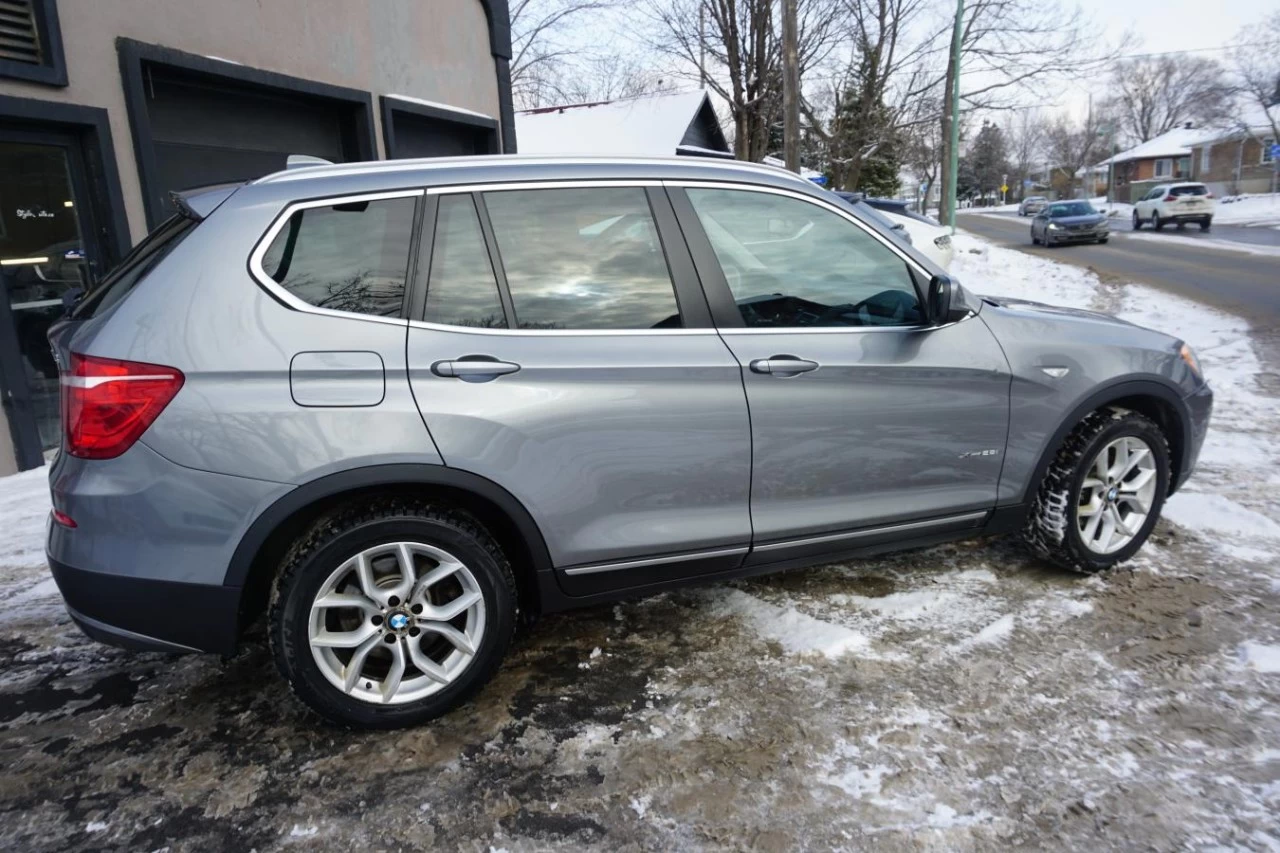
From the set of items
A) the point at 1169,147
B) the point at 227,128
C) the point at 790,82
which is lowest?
the point at 227,128

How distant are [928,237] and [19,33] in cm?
1098

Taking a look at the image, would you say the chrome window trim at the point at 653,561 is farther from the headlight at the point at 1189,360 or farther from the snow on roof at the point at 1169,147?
the snow on roof at the point at 1169,147

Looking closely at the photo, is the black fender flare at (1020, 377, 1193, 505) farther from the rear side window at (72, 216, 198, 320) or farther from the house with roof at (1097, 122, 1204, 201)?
the house with roof at (1097, 122, 1204, 201)

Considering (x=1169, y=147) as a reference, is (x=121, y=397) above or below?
below

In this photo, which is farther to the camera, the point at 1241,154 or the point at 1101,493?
the point at 1241,154

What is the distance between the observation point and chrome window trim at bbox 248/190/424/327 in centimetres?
248

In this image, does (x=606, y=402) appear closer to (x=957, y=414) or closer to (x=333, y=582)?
(x=333, y=582)

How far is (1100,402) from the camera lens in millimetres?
3443

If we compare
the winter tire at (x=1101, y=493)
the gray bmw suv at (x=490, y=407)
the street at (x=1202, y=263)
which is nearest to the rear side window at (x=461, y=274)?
the gray bmw suv at (x=490, y=407)

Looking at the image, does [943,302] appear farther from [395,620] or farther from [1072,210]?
[1072,210]

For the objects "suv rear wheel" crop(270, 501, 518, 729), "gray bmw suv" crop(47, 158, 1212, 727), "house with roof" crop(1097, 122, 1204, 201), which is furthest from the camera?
"house with roof" crop(1097, 122, 1204, 201)

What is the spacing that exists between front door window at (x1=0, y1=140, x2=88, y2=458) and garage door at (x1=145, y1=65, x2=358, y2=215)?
72 centimetres

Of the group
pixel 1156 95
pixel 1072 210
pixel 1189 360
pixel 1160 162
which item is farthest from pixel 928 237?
pixel 1156 95

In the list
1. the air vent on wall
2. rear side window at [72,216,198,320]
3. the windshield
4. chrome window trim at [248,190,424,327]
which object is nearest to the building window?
the air vent on wall
